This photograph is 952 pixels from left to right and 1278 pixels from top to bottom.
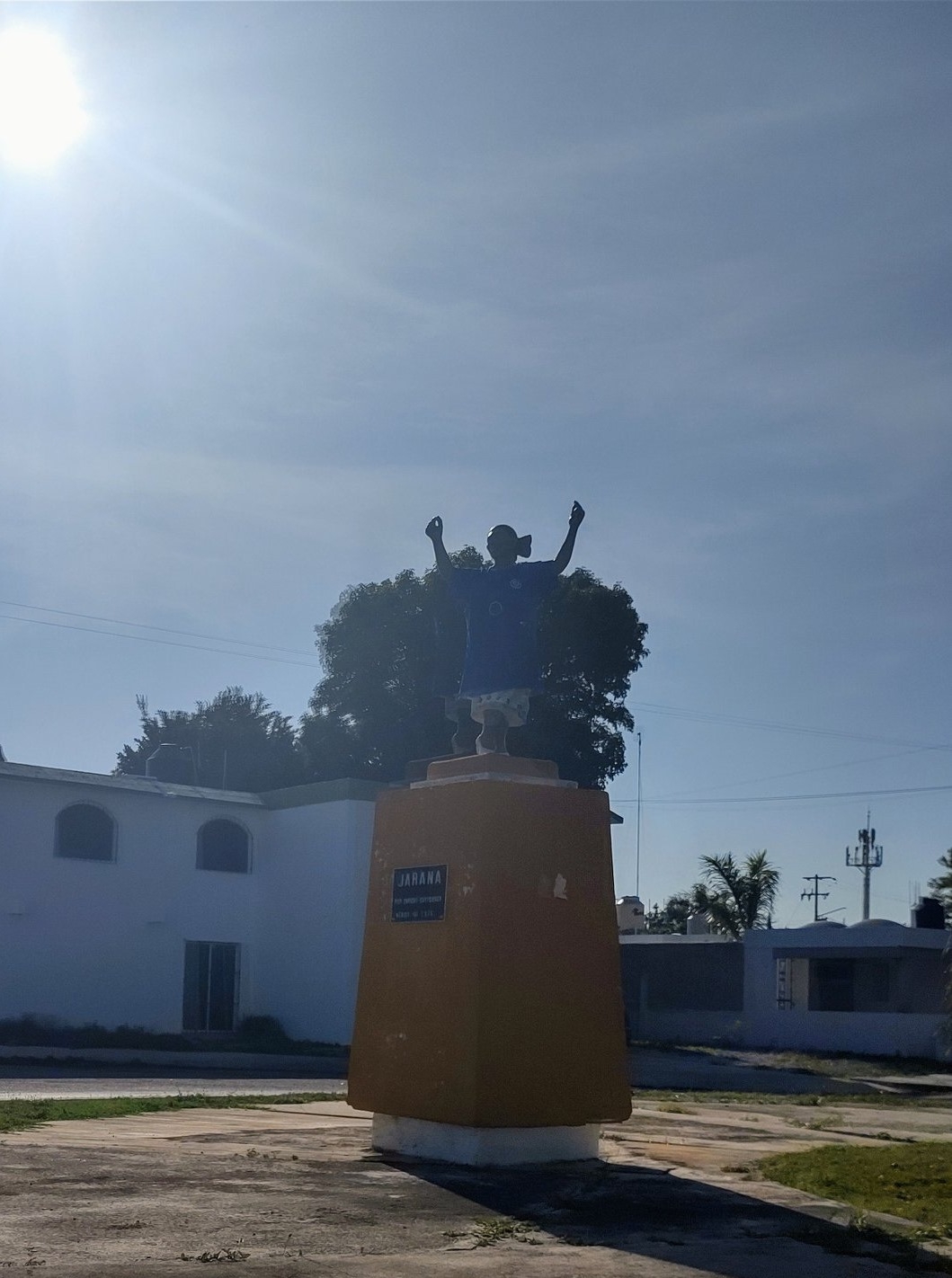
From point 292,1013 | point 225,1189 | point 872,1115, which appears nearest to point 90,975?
point 292,1013

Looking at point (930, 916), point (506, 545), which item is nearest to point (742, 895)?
point (930, 916)

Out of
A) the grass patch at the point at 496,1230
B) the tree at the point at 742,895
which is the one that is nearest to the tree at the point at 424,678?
the tree at the point at 742,895

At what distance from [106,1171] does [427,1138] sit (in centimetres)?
229

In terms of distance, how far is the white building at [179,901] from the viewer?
2866 cm

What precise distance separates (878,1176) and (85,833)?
75.9 feet

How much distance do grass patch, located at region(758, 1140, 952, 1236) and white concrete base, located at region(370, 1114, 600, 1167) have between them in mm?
1242

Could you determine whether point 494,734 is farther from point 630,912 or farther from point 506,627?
point 630,912

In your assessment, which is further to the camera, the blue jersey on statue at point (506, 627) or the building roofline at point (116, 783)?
the building roofline at point (116, 783)

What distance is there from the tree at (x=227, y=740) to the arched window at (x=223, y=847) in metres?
16.6

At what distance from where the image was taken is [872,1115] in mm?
15484

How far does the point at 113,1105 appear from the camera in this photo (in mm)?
13312

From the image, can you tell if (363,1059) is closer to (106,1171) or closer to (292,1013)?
(106,1171)

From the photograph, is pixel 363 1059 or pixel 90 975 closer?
pixel 363 1059

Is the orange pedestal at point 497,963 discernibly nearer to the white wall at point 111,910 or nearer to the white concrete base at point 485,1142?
the white concrete base at point 485,1142
